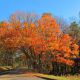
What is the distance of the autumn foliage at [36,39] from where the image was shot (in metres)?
42.3

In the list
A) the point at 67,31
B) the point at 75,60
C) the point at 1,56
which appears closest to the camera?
the point at 75,60

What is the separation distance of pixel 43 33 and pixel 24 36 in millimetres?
3883

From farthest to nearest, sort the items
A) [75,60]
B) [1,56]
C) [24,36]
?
[1,56]
[75,60]
[24,36]

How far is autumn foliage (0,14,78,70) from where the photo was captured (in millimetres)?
42312

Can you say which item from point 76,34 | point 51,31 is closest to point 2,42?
point 51,31

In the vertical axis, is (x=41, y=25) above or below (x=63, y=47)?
above

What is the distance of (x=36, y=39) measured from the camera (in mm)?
42500

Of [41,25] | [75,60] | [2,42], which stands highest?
[41,25]

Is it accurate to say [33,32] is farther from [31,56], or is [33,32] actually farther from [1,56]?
[1,56]

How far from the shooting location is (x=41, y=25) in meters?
44.2

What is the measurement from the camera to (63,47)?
45.6 meters

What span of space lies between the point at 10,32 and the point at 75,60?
16805mm

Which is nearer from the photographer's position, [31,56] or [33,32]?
[33,32]

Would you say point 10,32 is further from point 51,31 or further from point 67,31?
point 67,31
